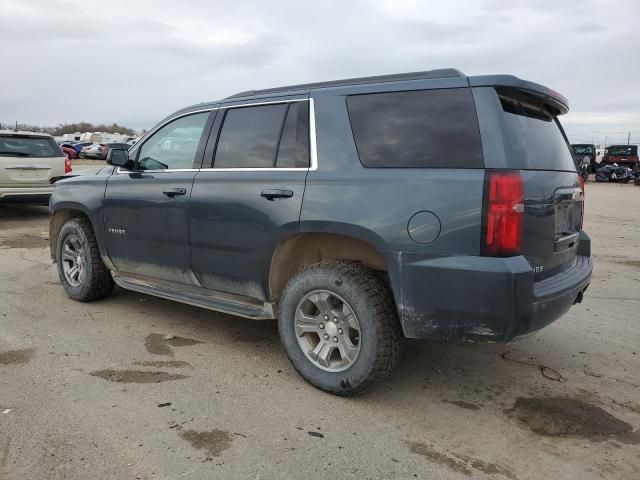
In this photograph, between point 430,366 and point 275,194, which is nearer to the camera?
point 275,194

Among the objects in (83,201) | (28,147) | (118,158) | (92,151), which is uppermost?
(92,151)

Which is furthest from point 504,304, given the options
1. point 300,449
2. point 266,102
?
point 266,102

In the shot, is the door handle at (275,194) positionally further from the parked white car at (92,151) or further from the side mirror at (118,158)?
the parked white car at (92,151)

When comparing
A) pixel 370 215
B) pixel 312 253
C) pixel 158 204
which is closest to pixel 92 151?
pixel 158 204

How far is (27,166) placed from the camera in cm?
1059

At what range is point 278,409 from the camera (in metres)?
3.29

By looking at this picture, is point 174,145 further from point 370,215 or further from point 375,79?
point 370,215

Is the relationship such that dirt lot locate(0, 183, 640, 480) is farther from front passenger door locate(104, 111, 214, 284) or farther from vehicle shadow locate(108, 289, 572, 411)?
front passenger door locate(104, 111, 214, 284)

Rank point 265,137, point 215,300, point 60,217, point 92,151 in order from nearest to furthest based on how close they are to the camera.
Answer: point 265,137, point 215,300, point 60,217, point 92,151

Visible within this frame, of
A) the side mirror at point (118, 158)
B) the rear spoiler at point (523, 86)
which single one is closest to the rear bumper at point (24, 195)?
the side mirror at point (118, 158)

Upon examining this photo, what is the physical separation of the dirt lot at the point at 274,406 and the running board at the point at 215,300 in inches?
14.1

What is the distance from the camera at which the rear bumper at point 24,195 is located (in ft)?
34.0

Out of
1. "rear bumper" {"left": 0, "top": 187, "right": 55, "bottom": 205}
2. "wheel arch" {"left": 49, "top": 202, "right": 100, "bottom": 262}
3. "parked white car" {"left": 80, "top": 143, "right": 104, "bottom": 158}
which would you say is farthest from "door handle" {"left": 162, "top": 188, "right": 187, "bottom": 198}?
"parked white car" {"left": 80, "top": 143, "right": 104, "bottom": 158}

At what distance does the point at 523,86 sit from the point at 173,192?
267cm
